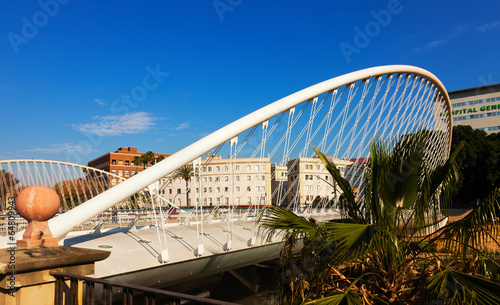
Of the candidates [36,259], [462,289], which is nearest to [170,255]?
[36,259]

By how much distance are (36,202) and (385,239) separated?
4.64 meters

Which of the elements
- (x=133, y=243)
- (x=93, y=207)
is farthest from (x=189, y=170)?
(x=93, y=207)

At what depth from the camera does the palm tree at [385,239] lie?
5.54 m

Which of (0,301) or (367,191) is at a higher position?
(367,191)

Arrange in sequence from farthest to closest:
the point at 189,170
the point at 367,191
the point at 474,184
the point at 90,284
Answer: the point at 189,170 → the point at 474,184 → the point at 367,191 → the point at 90,284

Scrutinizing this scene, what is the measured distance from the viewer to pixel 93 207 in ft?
28.5

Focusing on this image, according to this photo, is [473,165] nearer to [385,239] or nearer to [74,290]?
[385,239]

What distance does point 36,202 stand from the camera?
422cm

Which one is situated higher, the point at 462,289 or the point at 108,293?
the point at 108,293

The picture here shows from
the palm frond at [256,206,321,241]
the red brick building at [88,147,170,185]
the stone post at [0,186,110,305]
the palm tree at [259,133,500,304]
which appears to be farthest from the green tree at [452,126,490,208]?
the red brick building at [88,147,170,185]

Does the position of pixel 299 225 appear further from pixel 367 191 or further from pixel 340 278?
pixel 367 191

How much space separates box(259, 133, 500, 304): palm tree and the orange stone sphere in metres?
3.15

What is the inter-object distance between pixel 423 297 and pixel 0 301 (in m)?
5.40

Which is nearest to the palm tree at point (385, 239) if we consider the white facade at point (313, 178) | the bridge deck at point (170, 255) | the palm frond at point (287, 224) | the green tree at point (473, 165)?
the palm frond at point (287, 224)
